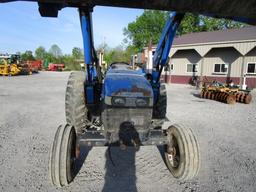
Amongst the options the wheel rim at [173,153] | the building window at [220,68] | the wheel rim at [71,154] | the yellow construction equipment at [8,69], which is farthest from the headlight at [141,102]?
the yellow construction equipment at [8,69]

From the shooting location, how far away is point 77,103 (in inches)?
162

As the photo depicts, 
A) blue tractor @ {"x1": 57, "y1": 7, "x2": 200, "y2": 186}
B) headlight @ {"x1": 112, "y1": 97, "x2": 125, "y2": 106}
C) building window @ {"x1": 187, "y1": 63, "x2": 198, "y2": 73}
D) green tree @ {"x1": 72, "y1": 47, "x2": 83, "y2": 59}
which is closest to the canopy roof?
blue tractor @ {"x1": 57, "y1": 7, "x2": 200, "y2": 186}

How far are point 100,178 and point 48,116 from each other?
179 inches

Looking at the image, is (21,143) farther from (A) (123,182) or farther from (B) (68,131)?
(A) (123,182)

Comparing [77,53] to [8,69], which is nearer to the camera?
[8,69]

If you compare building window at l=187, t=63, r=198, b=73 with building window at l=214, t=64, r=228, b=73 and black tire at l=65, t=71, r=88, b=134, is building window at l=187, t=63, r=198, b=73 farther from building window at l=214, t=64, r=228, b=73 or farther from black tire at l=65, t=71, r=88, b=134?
black tire at l=65, t=71, r=88, b=134

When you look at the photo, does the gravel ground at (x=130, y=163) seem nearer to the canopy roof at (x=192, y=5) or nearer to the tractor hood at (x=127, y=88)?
the tractor hood at (x=127, y=88)

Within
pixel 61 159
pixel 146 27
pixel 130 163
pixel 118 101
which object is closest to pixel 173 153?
pixel 130 163

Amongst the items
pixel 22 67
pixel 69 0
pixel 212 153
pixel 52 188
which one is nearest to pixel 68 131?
pixel 52 188

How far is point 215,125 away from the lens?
6.77 meters

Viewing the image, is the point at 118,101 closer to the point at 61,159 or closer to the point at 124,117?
the point at 124,117

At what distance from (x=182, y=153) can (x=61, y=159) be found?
6.00 ft

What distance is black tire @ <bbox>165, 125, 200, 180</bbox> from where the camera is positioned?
10.9 feet

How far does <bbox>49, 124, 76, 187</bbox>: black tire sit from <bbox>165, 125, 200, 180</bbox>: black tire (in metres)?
1.68
